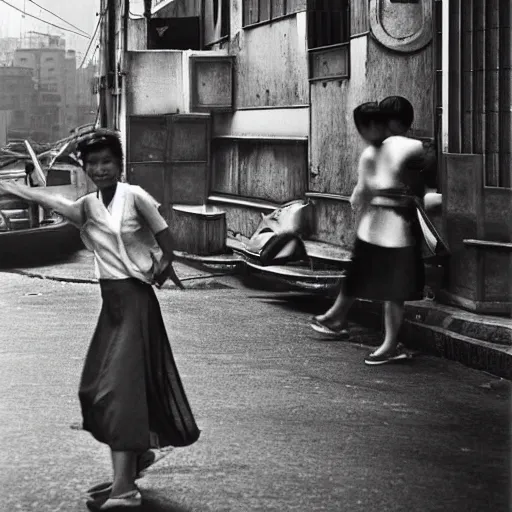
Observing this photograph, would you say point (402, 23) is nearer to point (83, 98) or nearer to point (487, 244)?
point (487, 244)

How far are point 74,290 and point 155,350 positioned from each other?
914 cm

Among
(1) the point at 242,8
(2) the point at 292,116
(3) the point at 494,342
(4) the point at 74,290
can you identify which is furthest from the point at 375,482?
(1) the point at 242,8

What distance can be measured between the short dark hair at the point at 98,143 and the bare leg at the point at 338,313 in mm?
4563

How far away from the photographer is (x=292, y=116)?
58.4 feet

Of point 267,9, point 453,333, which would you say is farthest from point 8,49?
point 453,333

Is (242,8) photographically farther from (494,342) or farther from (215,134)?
(494,342)

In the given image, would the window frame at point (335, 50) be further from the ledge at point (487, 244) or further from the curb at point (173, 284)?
the ledge at point (487, 244)

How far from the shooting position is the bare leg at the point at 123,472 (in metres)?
5.05

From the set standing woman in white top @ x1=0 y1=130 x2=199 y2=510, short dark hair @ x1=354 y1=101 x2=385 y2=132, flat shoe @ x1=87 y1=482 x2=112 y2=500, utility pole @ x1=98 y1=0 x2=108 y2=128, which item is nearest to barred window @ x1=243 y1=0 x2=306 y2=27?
short dark hair @ x1=354 y1=101 x2=385 y2=132

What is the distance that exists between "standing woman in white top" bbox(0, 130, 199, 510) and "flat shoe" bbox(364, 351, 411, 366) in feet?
12.3

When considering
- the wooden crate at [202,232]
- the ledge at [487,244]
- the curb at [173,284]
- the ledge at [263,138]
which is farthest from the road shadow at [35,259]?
the ledge at [487,244]

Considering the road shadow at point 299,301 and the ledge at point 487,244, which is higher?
the ledge at point 487,244

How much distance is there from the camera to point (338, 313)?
9.71 metres

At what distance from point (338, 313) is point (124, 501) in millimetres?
4879
